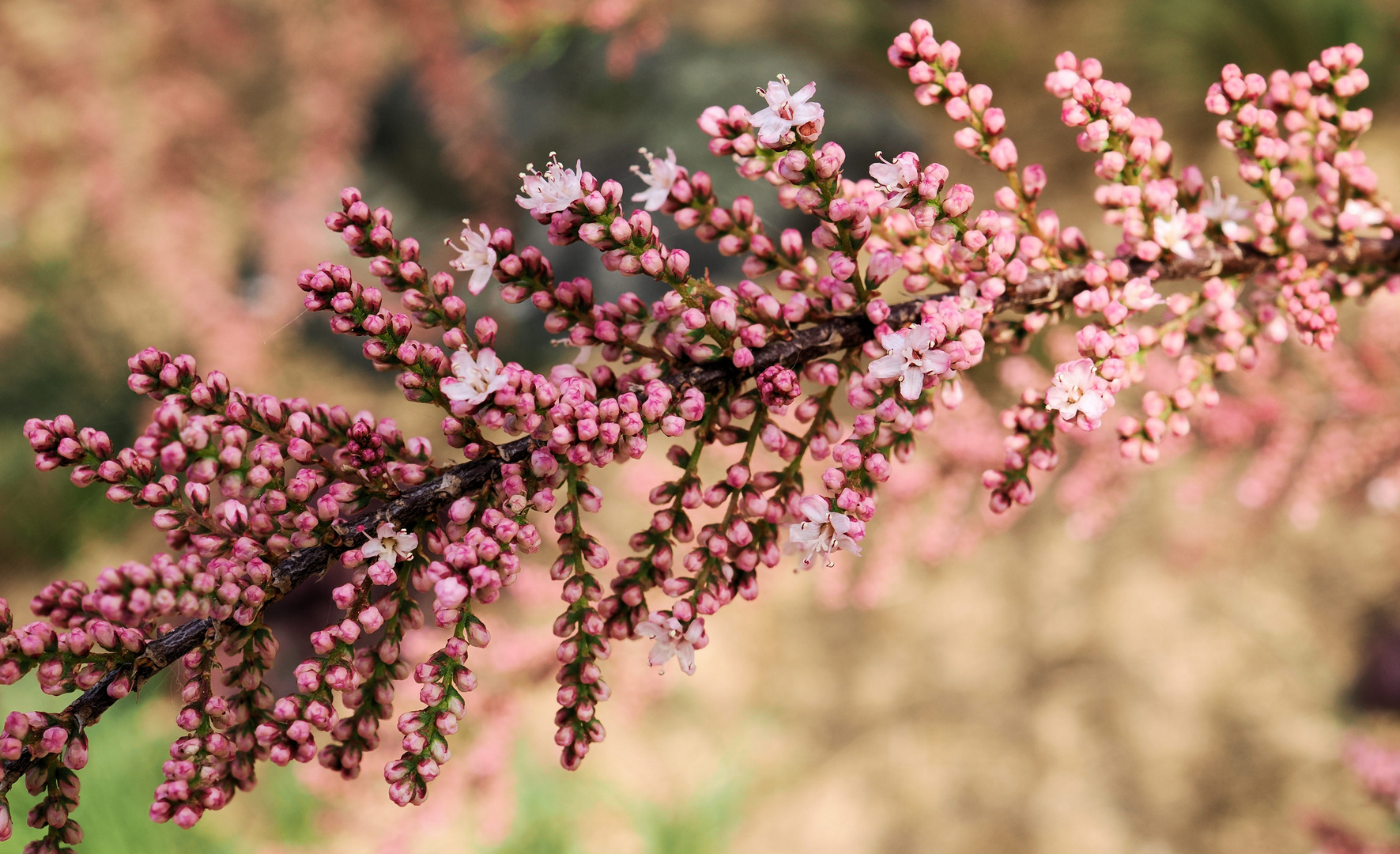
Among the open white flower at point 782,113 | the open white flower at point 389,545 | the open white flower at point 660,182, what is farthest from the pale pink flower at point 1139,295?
the open white flower at point 389,545

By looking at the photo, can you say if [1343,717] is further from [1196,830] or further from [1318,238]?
[1318,238]

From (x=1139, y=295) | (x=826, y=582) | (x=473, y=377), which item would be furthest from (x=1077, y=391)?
(x=826, y=582)

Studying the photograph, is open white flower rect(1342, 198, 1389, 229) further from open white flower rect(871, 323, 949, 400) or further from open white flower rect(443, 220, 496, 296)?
open white flower rect(443, 220, 496, 296)

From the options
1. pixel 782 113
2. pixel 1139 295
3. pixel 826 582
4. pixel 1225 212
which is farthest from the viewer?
pixel 826 582

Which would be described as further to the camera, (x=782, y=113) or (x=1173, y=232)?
(x=1173, y=232)

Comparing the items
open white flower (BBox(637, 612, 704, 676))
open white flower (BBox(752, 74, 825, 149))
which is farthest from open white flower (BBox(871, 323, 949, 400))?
open white flower (BBox(637, 612, 704, 676))

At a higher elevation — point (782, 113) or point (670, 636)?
point (782, 113)

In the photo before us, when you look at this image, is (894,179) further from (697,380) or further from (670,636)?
(670,636)
